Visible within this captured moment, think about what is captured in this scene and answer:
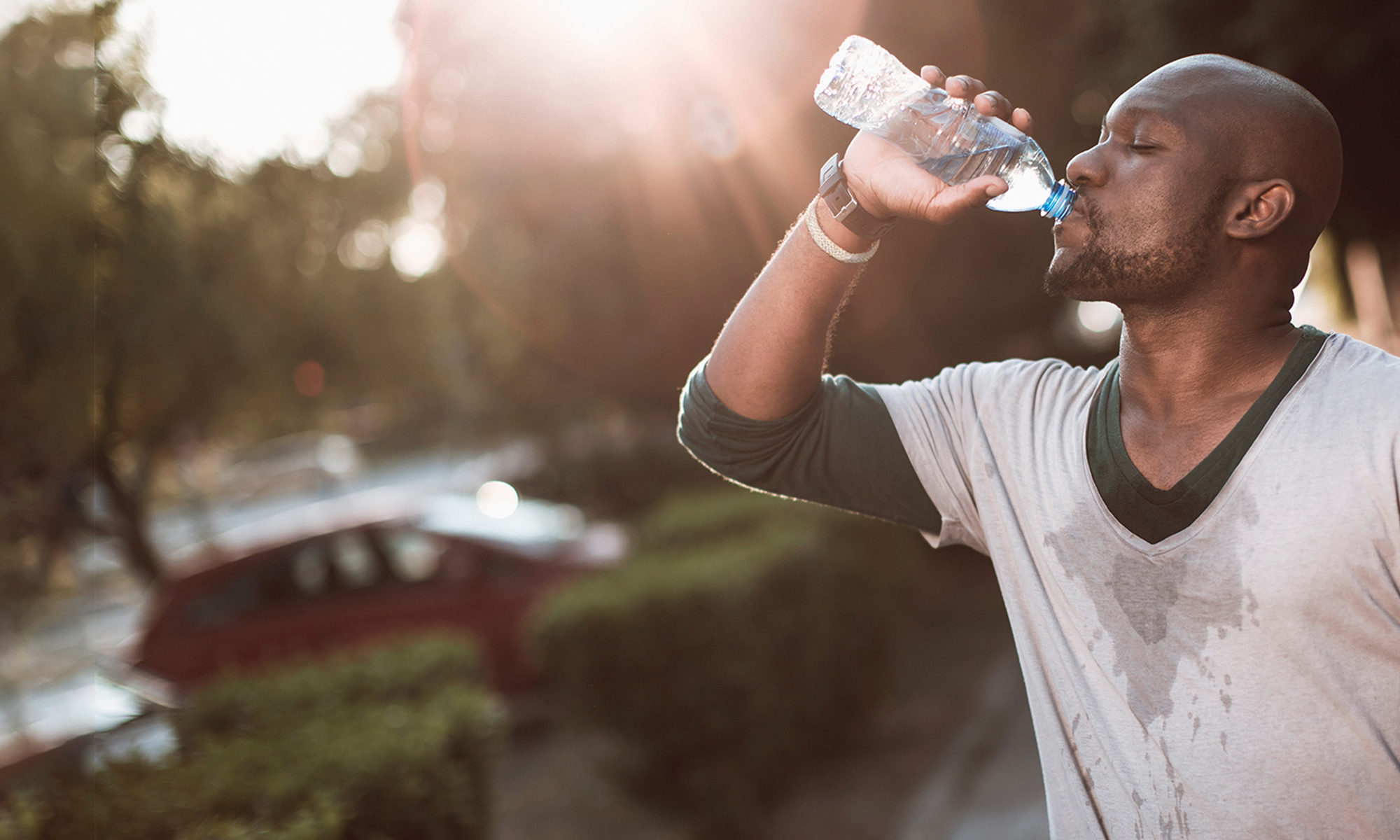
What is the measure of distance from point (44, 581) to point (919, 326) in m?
7.80

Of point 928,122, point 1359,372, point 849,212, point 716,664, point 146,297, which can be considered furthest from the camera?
point 146,297

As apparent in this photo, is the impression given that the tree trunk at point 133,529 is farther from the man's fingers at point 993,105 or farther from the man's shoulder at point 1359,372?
the man's shoulder at point 1359,372

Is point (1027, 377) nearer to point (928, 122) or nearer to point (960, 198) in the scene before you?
point (960, 198)

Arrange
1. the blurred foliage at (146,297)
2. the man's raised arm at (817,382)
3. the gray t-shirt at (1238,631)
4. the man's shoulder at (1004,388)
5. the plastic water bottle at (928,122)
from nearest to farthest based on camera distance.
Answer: the gray t-shirt at (1238,631) → the man's raised arm at (817,382) → the man's shoulder at (1004,388) → the plastic water bottle at (928,122) → the blurred foliage at (146,297)

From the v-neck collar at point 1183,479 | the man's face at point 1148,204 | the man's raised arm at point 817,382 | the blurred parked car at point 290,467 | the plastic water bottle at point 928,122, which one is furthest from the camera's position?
the blurred parked car at point 290,467

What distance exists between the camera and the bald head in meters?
1.60

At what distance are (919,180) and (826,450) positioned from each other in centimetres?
55

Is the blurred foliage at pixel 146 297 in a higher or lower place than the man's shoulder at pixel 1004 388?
higher

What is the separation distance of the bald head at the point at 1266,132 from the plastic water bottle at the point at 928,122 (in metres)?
0.40

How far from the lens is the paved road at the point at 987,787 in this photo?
203 inches

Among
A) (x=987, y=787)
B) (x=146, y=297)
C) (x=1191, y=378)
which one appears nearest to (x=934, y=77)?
(x=1191, y=378)

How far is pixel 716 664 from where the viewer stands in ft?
16.7

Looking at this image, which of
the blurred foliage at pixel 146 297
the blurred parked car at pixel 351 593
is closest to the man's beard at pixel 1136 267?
the blurred foliage at pixel 146 297

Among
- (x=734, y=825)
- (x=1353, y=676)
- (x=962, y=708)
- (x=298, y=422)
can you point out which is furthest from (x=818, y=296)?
(x=298, y=422)
